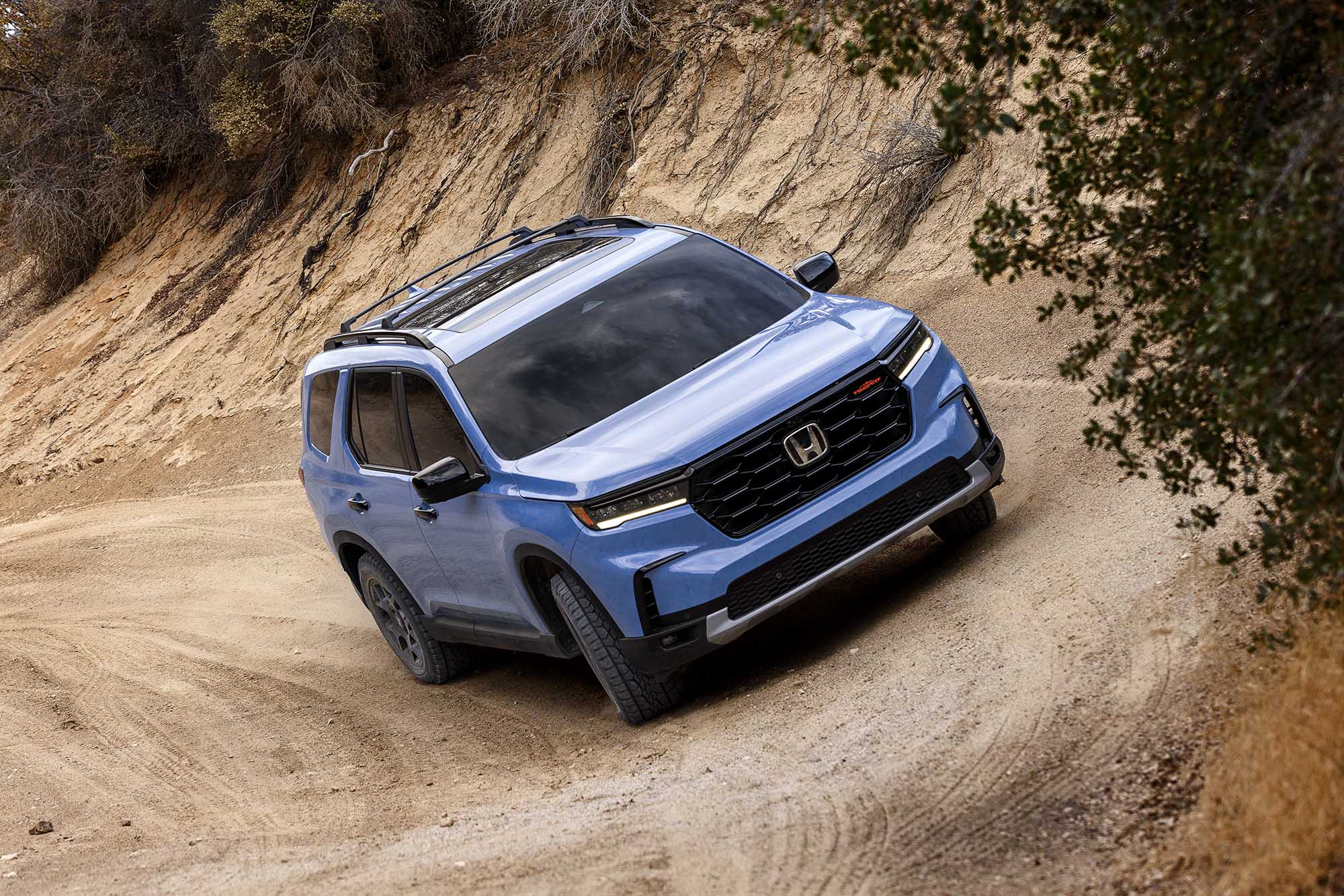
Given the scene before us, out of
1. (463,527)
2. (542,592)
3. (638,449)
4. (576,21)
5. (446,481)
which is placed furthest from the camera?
(576,21)

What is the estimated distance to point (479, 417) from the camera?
7.22m

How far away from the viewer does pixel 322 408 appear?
881cm

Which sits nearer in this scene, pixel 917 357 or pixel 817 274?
pixel 917 357

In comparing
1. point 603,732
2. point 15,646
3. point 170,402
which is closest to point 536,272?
point 603,732

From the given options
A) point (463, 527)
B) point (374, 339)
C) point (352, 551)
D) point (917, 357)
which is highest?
point (917, 357)

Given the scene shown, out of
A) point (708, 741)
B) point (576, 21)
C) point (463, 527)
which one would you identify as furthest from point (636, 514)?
point (576, 21)

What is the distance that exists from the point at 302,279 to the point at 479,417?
41.9 ft

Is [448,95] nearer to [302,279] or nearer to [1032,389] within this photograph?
[302,279]

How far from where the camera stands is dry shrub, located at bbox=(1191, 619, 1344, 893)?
3.75m

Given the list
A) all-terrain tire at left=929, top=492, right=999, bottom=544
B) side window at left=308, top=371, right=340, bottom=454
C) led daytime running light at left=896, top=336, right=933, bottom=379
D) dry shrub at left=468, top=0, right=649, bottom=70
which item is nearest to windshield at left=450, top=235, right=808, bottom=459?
led daytime running light at left=896, top=336, right=933, bottom=379

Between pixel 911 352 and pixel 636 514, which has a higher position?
pixel 911 352

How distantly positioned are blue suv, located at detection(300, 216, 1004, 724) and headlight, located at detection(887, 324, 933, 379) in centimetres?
1

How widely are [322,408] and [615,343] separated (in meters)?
2.27

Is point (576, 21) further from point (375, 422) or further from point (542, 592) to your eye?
point (542, 592)
